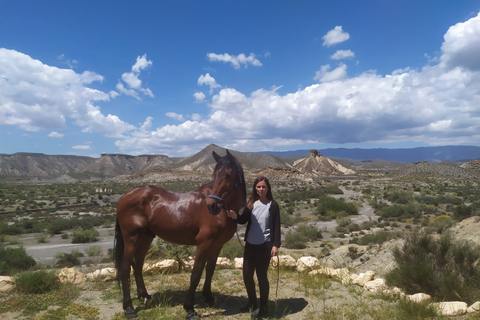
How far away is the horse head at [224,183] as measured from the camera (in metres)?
3.52

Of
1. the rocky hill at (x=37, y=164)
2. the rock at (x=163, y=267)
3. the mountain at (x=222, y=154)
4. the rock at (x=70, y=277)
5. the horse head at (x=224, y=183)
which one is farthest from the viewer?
the rocky hill at (x=37, y=164)

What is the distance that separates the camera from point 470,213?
58.3 feet

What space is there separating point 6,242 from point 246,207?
19558 millimetres

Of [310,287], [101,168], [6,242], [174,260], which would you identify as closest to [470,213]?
[310,287]

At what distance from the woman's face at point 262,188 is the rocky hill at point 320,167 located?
11164cm

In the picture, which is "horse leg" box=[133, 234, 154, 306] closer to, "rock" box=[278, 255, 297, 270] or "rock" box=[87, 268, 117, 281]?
"rock" box=[87, 268, 117, 281]

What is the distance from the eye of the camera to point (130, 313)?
405 cm

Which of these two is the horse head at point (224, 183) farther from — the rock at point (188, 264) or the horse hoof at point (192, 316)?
the rock at point (188, 264)

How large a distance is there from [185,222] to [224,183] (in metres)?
0.95

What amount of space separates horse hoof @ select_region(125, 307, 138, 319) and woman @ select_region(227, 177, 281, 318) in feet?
5.79

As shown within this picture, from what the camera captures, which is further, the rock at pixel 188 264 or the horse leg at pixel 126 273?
the rock at pixel 188 264

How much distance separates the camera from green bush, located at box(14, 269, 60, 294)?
4781mm

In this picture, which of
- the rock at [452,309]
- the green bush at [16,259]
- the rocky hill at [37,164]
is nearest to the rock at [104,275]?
the green bush at [16,259]

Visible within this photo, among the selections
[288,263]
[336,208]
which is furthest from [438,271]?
[336,208]
